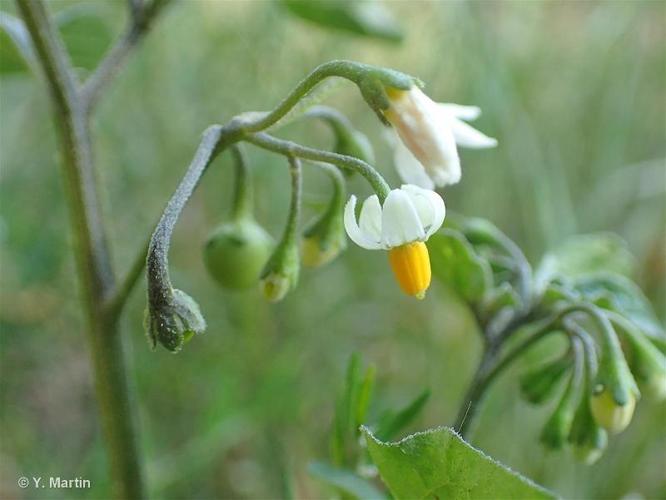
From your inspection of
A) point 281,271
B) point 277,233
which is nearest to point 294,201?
point 281,271

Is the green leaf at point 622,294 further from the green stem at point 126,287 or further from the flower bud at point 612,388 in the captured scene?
the green stem at point 126,287

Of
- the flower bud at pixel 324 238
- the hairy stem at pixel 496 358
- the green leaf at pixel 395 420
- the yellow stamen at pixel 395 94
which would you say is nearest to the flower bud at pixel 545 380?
the hairy stem at pixel 496 358

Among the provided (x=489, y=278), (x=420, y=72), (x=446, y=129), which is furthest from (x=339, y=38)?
(x=446, y=129)

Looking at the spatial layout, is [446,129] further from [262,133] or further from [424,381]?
[424,381]

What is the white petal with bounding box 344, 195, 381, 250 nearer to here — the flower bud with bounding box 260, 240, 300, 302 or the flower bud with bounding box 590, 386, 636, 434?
the flower bud with bounding box 260, 240, 300, 302

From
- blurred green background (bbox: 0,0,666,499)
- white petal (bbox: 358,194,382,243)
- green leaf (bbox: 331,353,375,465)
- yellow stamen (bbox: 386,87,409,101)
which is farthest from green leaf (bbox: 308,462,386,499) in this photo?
blurred green background (bbox: 0,0,666,499)
